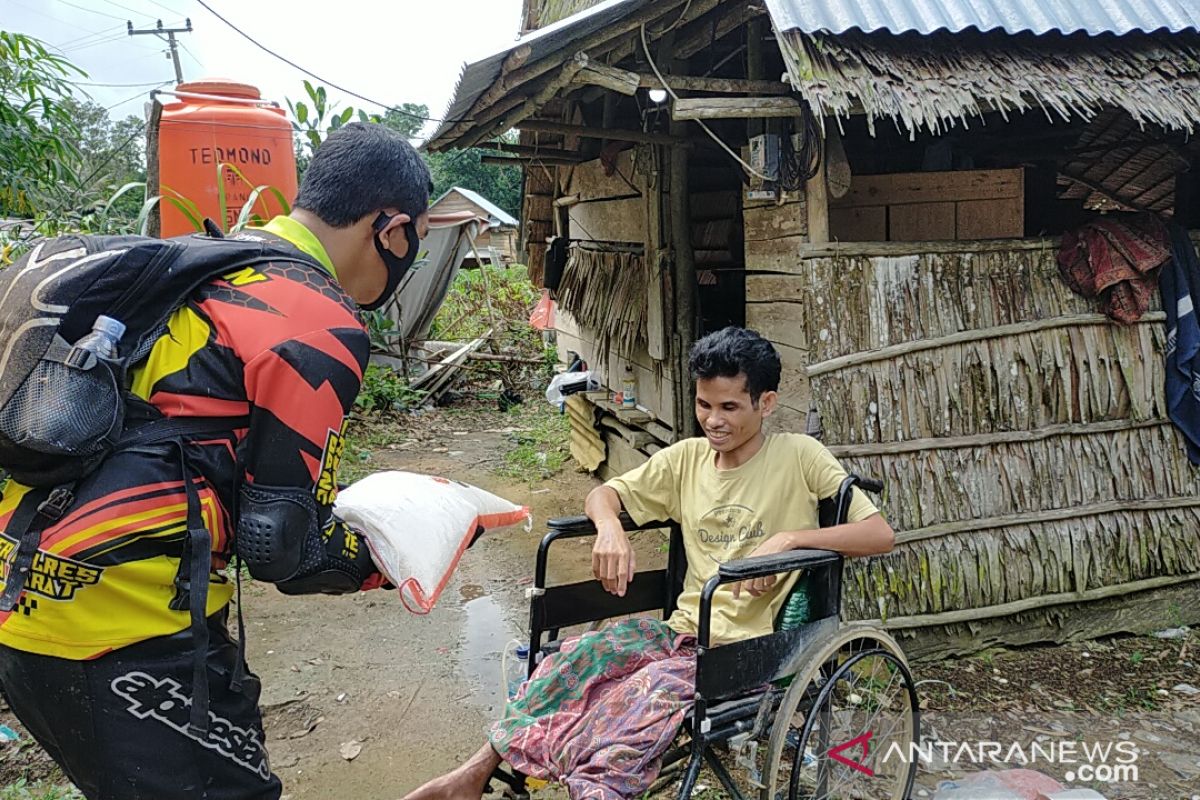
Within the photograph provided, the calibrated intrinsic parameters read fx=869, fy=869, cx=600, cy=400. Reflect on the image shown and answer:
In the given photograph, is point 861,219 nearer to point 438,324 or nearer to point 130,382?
point 130,382

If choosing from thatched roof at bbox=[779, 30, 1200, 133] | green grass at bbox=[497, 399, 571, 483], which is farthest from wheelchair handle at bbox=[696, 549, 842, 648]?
green grass at bbox=[497, 399, 571, 483]

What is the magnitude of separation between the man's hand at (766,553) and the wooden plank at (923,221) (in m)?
2.67

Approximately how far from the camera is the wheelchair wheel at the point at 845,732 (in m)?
2.17

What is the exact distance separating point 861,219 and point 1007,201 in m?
0.71

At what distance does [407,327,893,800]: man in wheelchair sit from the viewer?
86.7 inches

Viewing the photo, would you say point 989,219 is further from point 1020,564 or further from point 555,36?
point 555,36

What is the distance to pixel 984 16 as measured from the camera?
139 inches

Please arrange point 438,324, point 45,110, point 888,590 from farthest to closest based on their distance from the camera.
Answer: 1. point 438,324
2. point 45,110
3. point 888,590

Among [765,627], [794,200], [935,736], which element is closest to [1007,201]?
[794,200]

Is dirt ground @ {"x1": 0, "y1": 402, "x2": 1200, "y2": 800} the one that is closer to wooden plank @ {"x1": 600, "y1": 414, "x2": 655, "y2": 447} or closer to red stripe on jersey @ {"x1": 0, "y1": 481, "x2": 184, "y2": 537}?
wooden plank @ {"x1": 600, "y1": 414, "x2": 655, "y2": 447}

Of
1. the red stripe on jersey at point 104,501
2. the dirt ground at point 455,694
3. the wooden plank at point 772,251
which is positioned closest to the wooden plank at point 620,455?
the dirt ground at point 455,694

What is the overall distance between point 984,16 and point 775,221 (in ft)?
3.76

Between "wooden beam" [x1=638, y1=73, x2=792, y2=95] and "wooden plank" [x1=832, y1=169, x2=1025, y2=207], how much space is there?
876 mm

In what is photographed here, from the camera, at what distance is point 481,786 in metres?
2.29
